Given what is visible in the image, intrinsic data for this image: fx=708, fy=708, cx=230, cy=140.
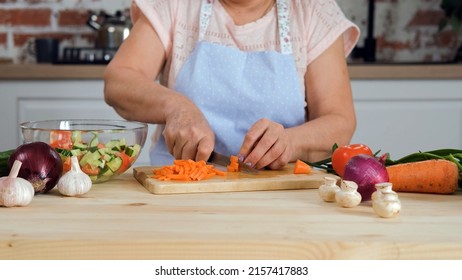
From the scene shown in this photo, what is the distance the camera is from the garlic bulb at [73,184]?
1037 millimetres

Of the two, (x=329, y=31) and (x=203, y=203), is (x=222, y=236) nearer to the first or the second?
(x=203, y=203)

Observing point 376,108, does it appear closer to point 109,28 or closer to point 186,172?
point 109,28

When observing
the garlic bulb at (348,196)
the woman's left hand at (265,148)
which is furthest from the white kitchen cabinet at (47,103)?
the garlic bulb at (348,196)

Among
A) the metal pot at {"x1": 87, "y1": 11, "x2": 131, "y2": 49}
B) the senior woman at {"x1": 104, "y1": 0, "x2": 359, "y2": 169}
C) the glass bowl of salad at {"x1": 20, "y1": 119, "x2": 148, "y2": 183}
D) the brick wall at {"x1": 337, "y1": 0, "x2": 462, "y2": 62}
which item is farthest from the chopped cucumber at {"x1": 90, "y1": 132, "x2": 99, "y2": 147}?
the brick wall at {"x1": 337, "y1": 0, "x2": 462, "y2": 62}

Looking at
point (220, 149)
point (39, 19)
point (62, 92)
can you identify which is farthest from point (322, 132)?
point (39, 19)

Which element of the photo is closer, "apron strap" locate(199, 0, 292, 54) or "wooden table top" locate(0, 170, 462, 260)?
"wooden table top" locate(0, 170, 462, 260)

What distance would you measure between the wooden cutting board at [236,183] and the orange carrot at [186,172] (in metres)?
0.01

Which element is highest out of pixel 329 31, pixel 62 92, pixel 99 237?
pixel 329 31

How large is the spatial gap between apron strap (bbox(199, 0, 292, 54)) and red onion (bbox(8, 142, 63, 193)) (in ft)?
2.49

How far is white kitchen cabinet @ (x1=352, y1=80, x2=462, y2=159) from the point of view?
244 centimetres

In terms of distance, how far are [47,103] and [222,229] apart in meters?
1.71

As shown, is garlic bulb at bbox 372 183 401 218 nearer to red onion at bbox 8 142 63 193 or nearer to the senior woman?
red onion at bbox 8 142 63 193
